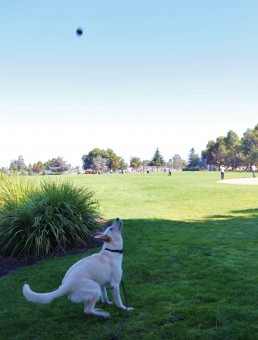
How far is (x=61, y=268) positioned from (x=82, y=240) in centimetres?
184

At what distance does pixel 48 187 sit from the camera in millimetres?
9352

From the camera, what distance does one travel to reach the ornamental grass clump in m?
7.63

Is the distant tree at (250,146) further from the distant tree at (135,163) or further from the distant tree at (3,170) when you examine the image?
the distant tree at (3,170)

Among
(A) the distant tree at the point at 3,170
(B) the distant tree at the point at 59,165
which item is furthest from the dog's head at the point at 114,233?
(B) the distant tree at the point at 59,165

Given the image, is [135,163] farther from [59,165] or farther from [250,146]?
[250,146]

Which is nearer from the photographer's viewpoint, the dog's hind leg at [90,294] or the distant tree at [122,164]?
the dog's hind leg at [90,294]

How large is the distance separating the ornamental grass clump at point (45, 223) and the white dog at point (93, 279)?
339cm

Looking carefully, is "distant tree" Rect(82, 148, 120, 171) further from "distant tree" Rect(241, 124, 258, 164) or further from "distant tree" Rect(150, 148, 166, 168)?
"distant tree" Rect(241, 124, 258, 164)

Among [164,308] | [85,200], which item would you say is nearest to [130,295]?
[164,308]

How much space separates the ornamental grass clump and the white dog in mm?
3389

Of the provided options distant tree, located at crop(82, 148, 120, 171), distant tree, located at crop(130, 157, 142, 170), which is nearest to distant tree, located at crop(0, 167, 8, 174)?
distant tree, located at crop(82, 148, 120, 171)

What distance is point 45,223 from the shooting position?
789 centimetres

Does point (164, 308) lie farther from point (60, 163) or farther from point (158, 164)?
point (158, 164)

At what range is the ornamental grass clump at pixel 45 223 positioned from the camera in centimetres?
763
